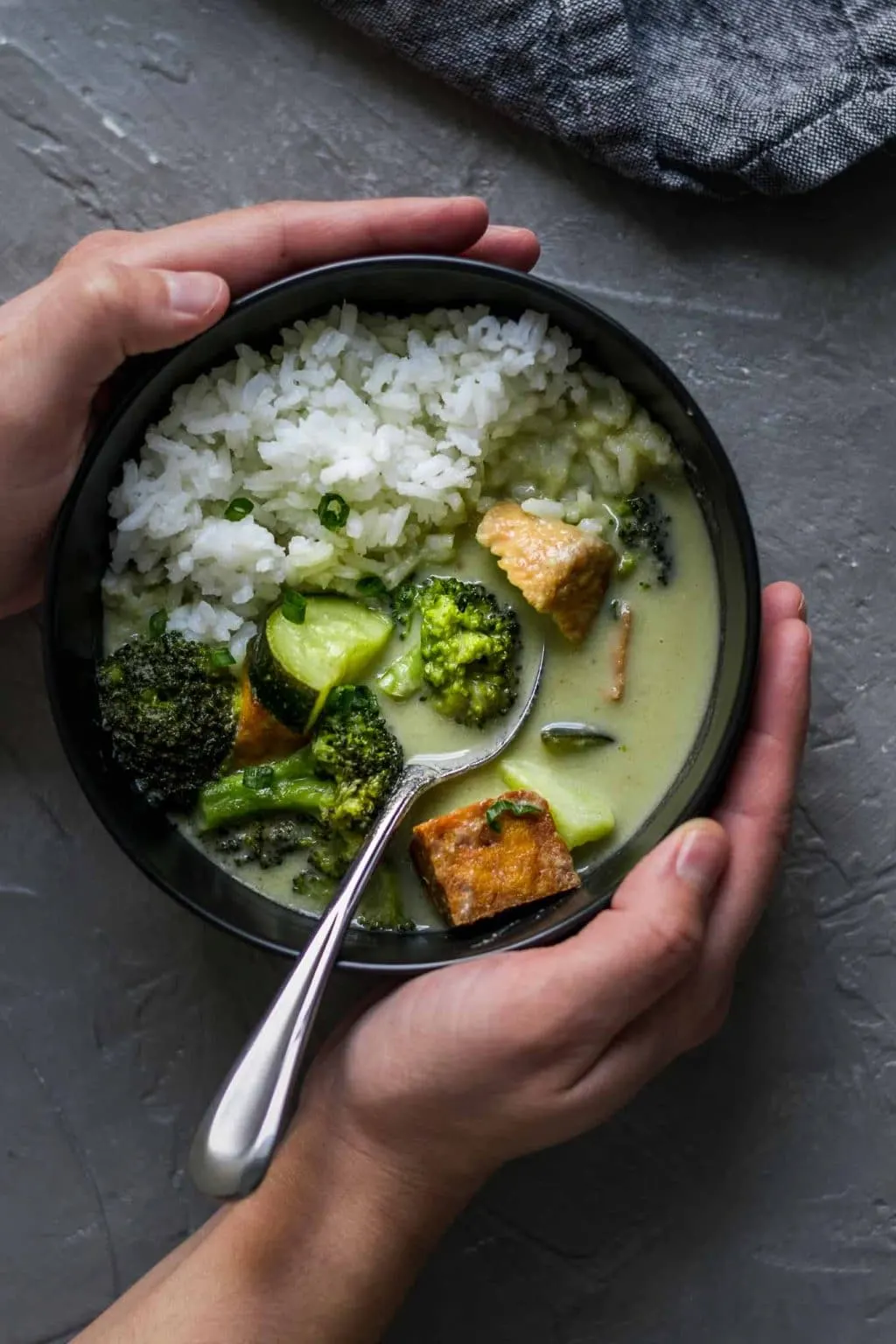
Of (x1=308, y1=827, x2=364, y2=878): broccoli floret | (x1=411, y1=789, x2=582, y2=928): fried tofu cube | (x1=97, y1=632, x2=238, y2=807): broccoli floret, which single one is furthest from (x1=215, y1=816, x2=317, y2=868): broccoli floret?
(x1=411, y1=789, x2=582, y2=928): fried tofu cube

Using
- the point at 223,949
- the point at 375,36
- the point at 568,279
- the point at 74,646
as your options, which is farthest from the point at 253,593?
the point at 375,36

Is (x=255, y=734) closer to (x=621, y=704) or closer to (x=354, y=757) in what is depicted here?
(x=354, y=757)

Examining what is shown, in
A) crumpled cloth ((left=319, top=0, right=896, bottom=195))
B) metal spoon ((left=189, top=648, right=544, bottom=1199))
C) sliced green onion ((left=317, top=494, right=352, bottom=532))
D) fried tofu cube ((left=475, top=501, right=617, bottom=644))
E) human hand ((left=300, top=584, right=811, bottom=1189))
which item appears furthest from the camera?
crumpled cloth ((left=319, top=0, right=896, bottom=195))

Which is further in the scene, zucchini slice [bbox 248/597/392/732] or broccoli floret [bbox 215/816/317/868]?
broccoli floret [bbox 215/816/317/868]

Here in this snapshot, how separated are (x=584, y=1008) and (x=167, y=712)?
98cm

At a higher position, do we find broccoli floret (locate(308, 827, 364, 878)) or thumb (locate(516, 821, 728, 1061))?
thumb (locate(516, 821, 728, 1061))

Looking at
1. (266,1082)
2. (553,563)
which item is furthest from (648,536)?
(266,1082)

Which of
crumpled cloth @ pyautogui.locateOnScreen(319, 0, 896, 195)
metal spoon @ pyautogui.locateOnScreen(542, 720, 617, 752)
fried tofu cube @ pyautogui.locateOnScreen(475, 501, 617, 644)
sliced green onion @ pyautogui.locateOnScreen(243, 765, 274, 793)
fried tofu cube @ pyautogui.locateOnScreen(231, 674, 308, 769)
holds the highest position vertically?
crumpled cloth @ pyautogui.locateOnScreen(319, 0, 896, 195)

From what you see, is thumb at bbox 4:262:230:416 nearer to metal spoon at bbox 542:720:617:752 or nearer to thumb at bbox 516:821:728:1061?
metal spoon at bbox 542:720:617:752

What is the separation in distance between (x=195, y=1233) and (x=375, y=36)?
2.58 meters

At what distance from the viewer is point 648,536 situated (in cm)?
244

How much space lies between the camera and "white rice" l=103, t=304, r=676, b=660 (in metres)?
2.38

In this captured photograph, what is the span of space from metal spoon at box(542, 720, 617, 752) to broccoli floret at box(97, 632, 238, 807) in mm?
637

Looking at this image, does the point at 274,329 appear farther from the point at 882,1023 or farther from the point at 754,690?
the point at 882,1023
